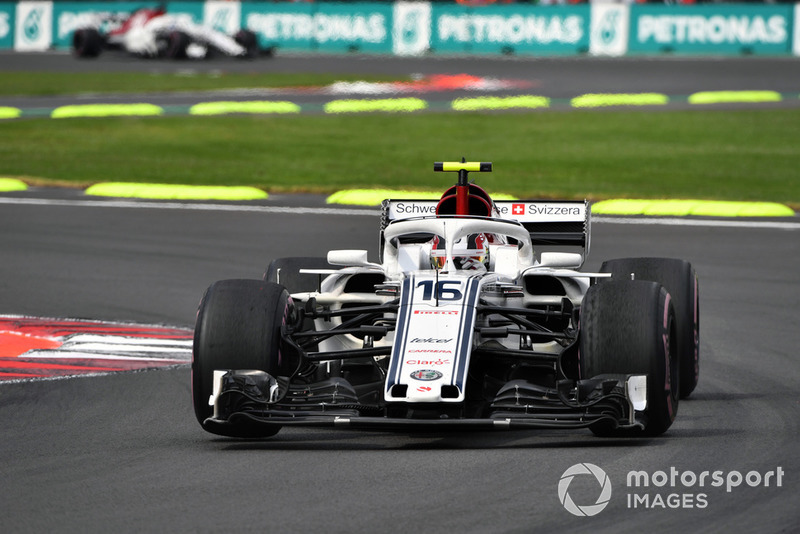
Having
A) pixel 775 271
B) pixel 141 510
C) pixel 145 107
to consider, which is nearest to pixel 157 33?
pixel 145 107

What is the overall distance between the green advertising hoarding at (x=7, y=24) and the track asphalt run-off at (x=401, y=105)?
16.7 m

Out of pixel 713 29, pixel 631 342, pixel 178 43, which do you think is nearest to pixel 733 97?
pixel 713 29

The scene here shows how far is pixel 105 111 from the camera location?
3036 cm

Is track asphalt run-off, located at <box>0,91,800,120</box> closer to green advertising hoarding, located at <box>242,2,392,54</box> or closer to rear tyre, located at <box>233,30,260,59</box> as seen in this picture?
rear tyre, located at <box>233,30,260,59</box>

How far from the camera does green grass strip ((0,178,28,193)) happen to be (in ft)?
67.2

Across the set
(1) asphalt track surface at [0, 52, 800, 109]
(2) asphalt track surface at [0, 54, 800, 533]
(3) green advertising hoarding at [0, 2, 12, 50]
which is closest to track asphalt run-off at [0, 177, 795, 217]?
(2) asphalt track surface at [0, 54, 800, 533]

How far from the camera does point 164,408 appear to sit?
8.80 meters

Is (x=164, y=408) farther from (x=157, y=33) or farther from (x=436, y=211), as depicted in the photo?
(x=157, y=33)

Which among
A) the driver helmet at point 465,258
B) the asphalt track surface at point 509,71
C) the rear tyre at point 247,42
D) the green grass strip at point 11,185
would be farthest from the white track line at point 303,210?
the rear tyre at point 247,42

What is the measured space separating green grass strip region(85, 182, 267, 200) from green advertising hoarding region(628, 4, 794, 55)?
2428cm

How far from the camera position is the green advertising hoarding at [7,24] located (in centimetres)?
4688

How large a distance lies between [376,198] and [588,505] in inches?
514

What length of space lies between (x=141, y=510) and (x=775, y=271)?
9.03 metres

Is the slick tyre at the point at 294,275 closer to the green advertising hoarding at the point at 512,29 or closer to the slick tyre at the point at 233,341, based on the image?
the slick tyre at the point at 233,341
